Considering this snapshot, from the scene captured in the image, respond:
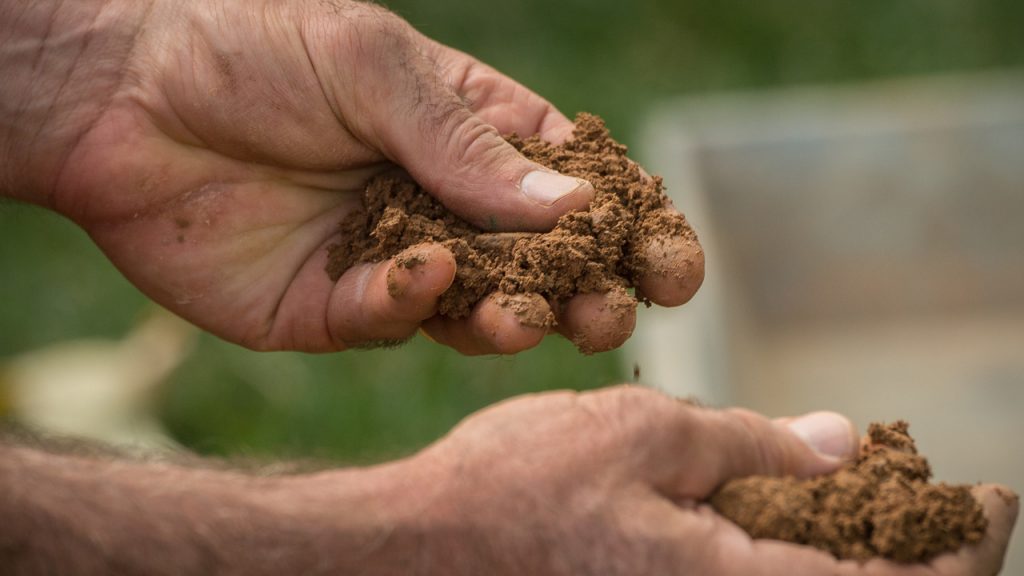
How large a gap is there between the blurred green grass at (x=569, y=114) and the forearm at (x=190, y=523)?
1244mm

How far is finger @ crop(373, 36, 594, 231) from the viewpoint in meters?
1.60

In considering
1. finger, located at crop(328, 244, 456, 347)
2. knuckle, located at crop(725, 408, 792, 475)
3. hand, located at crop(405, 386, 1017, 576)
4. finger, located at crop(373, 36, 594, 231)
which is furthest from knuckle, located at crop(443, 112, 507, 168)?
knuckle, located at crop(725, 408, 792, 475)

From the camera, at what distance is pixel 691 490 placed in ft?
4.58

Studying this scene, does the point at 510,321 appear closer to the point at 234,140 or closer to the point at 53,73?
the point at 234,140

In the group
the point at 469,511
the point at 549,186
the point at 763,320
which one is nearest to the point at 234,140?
the point at 549,186

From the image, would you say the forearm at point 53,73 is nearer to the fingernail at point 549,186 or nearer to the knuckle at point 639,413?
the fingernail at point 549,186

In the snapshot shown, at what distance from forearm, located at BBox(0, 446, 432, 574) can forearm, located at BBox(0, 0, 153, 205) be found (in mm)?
692

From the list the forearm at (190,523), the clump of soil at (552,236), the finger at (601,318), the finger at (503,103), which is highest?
the finger at (503,103)

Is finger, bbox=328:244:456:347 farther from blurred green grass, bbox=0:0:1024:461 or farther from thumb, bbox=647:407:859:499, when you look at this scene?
blurred green grass, bbox=0:0:1024:461

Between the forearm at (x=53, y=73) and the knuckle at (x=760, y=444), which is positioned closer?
the knuckle at (x=760, y=444)

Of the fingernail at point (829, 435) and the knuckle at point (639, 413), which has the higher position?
the fingernail at point (829, 435)

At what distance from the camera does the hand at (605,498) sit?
51.2 inches

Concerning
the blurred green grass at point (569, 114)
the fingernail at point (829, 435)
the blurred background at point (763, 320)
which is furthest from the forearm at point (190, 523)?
the blurred background at point (763, 320)

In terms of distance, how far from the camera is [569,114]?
400 cm
